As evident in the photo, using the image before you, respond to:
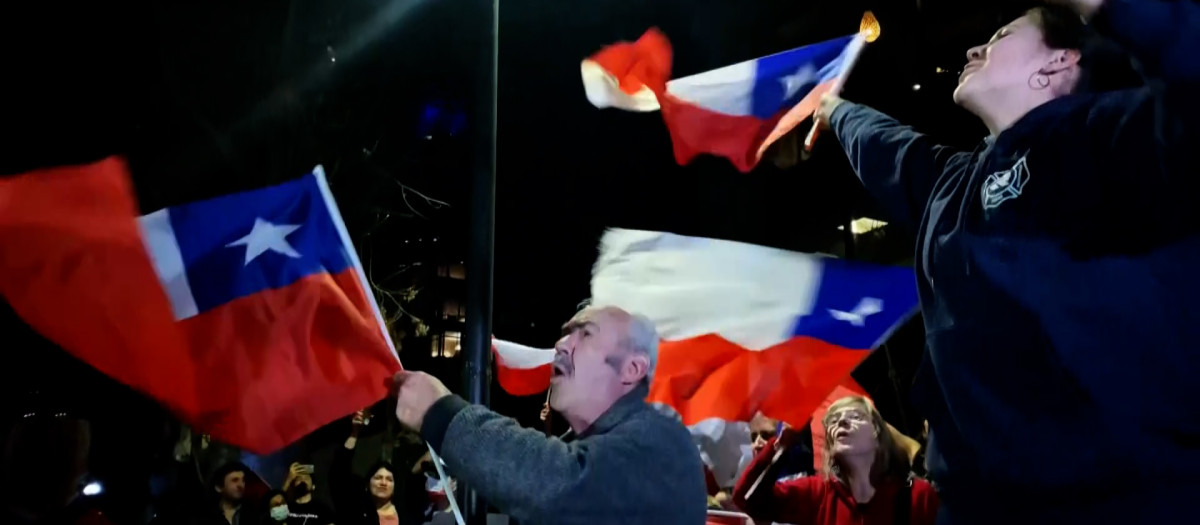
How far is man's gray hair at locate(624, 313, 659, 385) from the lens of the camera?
3.16 metres

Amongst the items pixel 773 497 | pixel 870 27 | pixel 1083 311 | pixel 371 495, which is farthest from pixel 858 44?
pixel 371 495

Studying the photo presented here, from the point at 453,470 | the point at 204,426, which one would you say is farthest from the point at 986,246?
the point at 204,426

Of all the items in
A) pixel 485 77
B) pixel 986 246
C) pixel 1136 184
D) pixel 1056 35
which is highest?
pixel 1056 35

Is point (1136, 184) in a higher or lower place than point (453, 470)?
higher

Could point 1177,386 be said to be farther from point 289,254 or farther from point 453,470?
point 289,254

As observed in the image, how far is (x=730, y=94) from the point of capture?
5.43 metres

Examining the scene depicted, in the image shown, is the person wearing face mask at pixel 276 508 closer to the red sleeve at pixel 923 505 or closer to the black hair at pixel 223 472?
the black hair at pixel 223 472

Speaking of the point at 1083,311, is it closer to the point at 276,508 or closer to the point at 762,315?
the point at 762,315

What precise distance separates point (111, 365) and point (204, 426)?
1.53ft

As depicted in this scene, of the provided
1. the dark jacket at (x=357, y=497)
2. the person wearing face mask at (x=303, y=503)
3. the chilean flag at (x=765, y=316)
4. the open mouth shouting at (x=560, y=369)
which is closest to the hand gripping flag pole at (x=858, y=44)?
the chilean flag at (x=765, y=316)

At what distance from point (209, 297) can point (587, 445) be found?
2375 millimetres

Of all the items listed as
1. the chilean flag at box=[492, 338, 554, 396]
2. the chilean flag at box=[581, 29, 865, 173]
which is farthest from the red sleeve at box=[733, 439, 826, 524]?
the chilean flag at box=[581, 29, 865, 173]

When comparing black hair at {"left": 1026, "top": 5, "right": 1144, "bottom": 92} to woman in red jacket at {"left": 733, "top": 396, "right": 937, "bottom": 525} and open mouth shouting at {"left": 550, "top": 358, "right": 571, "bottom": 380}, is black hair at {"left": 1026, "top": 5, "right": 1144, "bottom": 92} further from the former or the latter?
woman in red jacket at {"left": 733, "top": 396, "right": 937, "bottom": 525}

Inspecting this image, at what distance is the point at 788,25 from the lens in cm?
1794
